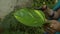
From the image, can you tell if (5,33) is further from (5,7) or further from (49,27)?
(5,7)

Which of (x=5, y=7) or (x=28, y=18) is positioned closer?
(x=28, y=18)

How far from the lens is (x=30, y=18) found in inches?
14.6

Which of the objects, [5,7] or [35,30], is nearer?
[35,30]

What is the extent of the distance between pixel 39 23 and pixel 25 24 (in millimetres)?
37

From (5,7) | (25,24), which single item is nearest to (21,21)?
(25,24)

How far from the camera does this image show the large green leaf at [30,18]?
1.16 ft

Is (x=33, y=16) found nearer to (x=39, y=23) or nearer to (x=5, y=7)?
(x=39, y=23)

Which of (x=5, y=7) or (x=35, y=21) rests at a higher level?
(x=35, y=21)

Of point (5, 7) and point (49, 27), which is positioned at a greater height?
point (49, 27)

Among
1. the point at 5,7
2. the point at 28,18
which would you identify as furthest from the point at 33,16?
the point at 5,7

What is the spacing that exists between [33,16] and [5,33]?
9 cm

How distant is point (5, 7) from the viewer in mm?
1077

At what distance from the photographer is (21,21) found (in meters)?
0.35

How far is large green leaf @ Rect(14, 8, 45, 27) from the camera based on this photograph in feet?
1.16
